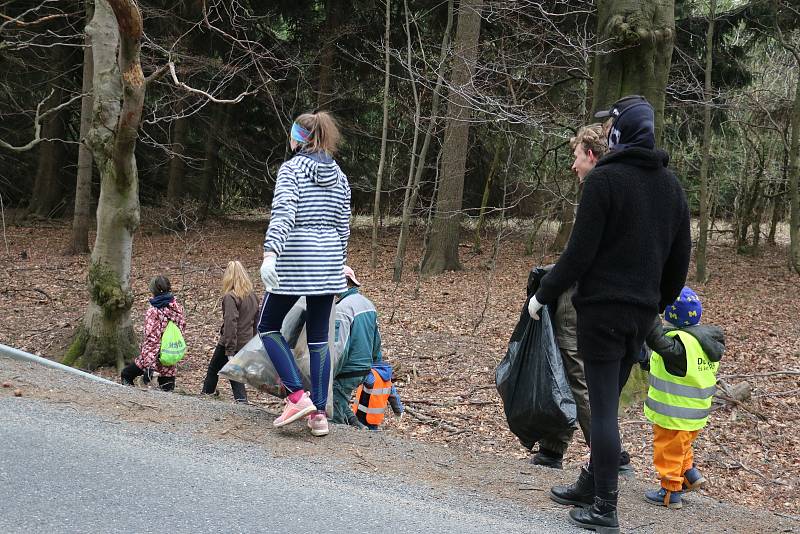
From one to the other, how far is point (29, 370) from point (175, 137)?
1741 centimetres

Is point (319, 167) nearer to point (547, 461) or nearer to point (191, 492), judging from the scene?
point (191, 492)

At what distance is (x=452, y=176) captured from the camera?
17.8m

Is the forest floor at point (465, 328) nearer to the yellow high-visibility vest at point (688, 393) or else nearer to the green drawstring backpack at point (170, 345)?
the yellow high-visibility vest at point (688, 393)

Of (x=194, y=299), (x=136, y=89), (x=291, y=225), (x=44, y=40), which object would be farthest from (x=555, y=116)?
(x=44, y=40)

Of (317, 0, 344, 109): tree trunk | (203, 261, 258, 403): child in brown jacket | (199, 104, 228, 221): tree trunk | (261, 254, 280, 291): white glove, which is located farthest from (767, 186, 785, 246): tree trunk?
(261, 254, 280, 291): white glove

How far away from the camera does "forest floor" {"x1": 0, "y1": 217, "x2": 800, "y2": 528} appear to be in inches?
296

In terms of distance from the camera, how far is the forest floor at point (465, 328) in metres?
7.52

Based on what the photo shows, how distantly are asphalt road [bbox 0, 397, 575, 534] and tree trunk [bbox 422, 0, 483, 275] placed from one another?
42.4 ft

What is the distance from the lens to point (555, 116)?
1645 cm

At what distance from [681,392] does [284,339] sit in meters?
2.53

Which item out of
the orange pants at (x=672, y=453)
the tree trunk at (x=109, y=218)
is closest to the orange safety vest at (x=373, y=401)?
the orange pants at (x=672, y=453)

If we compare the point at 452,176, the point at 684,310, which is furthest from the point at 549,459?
the point at 452,176

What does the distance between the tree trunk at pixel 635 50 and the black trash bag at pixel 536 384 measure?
3.92 m

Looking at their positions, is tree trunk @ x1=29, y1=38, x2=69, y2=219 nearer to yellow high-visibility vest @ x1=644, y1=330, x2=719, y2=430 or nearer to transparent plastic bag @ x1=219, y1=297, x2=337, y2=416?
transparent plastic bag @ x1=219, y1=297, x2=337, y2=416
